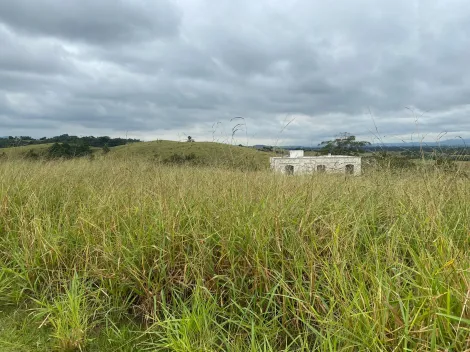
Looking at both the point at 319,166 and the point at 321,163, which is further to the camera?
the point at 321,163

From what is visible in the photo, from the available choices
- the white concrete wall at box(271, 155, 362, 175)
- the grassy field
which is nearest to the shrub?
the grassy field

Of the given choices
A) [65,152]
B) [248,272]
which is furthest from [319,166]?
[65,152]

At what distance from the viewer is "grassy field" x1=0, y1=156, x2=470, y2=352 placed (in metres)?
1.59

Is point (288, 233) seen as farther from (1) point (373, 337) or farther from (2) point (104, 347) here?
(2) point (104, 347)

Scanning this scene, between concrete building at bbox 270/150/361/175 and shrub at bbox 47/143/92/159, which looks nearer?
concrete building at bbox 270/150/361/175

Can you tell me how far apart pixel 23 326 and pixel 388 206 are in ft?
10.4

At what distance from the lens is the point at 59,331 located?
196cm

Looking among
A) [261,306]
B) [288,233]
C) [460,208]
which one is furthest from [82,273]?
[460,208]

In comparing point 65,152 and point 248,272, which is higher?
point 65,152

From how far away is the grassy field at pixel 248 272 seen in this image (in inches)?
62.6

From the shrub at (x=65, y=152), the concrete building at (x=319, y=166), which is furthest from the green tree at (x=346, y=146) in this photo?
the shrub at (x=65, y=152)

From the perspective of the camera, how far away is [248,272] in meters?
2.21

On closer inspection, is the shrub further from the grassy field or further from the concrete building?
the concrete building

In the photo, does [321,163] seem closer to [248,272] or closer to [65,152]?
[248,272]
